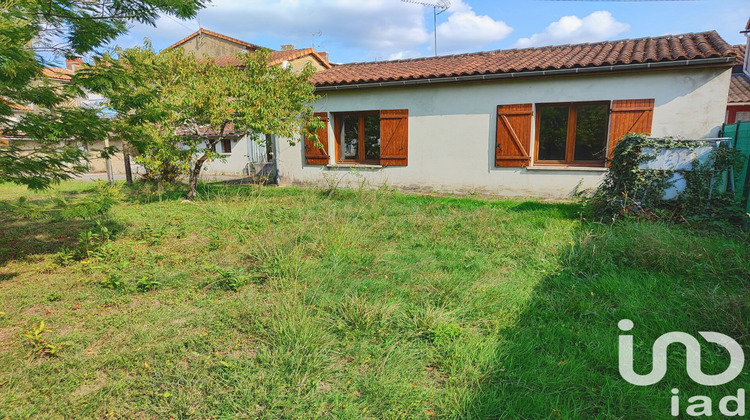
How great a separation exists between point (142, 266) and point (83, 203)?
2.89 ft

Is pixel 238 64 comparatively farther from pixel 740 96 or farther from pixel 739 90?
pixel 739 90

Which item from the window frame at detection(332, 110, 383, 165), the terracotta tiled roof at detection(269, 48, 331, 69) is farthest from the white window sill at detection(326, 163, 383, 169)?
the terracotta tiled roof at detection(269, 48, 331, 69)

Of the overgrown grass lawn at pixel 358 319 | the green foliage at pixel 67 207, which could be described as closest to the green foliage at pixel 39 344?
the overgrown grass lawn at pixel 358 319

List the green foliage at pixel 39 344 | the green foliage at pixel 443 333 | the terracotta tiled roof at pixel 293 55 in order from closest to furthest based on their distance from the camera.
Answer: the green foliage at pixel 39 344
the green foliage at pixel 443 333
the terracotta tiled roof at pixel 293 55

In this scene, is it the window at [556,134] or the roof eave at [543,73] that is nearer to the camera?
the roof eave at [543,73]

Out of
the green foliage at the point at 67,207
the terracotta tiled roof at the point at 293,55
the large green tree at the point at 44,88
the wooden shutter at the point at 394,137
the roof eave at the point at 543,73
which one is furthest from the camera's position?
the terracotta tiled roof at the point at 293,55

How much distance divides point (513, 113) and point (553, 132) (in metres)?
1.07

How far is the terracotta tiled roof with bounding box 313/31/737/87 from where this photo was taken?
7.74 m

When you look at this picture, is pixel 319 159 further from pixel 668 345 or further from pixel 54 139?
pixel 668 345

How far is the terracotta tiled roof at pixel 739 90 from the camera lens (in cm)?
1188

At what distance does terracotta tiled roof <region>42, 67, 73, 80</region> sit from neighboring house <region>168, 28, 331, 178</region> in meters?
11.7

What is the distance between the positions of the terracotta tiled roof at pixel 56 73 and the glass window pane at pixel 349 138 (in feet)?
25.1

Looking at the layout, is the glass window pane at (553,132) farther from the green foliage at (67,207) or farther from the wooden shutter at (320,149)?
the green foliage at (67,207)

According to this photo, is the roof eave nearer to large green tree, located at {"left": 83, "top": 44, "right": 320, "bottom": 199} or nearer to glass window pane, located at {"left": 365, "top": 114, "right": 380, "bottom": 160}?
glass window pane, located at {"left": 365, "top": 114, "right": 380, "bottom": 160}
